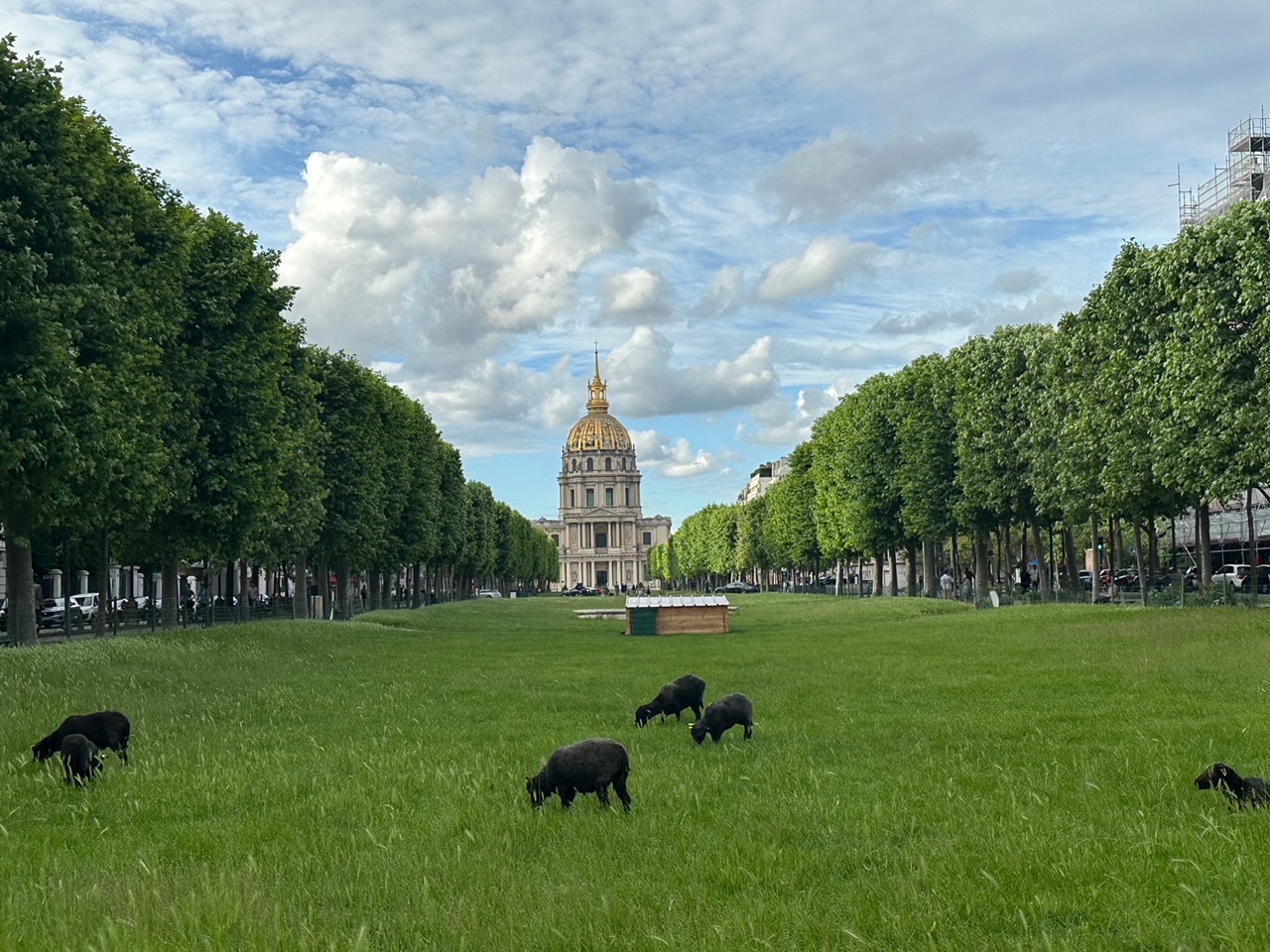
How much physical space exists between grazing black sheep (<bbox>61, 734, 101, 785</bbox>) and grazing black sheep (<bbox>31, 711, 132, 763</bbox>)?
0.96 meters

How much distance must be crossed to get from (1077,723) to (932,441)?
5127cm

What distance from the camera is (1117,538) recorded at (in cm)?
7175

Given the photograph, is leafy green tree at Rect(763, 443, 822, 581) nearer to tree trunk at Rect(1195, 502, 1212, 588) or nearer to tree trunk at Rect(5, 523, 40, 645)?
tree trunk at Rect(1195, 502, 1212, 588)

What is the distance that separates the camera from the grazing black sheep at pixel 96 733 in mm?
14281

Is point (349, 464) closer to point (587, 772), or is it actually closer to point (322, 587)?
point (322, 587)

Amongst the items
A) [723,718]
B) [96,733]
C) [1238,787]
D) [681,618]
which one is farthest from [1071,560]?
[96,733]

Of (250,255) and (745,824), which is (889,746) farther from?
(250,255)

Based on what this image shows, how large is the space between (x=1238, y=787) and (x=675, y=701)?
8.47 m

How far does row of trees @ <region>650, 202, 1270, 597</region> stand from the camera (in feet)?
129

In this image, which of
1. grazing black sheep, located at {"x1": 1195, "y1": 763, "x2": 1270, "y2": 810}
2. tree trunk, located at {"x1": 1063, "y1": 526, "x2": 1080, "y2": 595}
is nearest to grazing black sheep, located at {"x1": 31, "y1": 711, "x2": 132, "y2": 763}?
grazing black sheep, located at {"x1": 1195, "y1": 763, "x2": 1270, "y2": 810}

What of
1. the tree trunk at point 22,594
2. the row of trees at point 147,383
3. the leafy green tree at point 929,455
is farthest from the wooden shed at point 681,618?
→ the tree trunk at point 22,594

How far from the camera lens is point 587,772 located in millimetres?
11016

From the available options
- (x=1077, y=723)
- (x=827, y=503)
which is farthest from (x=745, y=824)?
(x=827, y=503)

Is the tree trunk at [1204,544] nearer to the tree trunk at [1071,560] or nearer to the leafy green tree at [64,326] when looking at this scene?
the tree trunk at [1071,560]
